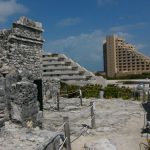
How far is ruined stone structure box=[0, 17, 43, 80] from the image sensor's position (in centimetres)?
1819

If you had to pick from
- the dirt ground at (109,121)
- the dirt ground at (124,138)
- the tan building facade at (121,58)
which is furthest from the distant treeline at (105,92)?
the tan building facade at (121,58)

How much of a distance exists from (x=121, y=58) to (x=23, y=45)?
39.5 metres

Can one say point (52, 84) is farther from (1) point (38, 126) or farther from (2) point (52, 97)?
(1) point (38, 126)

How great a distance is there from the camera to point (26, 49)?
19.5 m

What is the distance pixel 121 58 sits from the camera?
57.6m

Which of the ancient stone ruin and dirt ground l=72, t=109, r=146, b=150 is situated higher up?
the ancient stone ruin

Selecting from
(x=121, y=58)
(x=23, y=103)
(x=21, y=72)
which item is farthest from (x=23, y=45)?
(x=121, y=58)

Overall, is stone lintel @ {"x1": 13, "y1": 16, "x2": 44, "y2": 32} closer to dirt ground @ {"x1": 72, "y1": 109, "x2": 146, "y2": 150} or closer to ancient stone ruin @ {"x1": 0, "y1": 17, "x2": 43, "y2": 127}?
ancient stone ruin @ {"x1": 0, "y1": 17, "x2": 43, "y2": 127}

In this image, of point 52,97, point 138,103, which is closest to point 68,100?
point 52,97

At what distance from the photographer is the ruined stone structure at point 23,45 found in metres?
18.2

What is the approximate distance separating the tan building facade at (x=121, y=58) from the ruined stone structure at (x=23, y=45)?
3526 cm

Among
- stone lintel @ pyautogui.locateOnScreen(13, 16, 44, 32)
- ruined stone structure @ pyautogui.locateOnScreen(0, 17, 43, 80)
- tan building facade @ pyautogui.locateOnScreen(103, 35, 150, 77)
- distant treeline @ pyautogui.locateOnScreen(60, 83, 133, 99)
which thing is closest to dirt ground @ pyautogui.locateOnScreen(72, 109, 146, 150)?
ruined stone structure @ pyautogui.locateOnScreen(0, 17, 43, 80)

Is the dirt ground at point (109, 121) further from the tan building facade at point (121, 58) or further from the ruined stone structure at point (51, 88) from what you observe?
the tan building facade at point (121, 58)

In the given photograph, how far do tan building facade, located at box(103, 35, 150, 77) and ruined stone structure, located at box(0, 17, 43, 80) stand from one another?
116 feet
